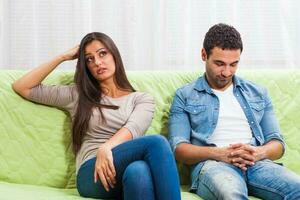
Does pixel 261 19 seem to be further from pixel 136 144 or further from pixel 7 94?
pixel 7 94

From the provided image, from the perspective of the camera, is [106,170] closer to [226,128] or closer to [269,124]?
[226,128]

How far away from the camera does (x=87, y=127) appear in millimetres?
1848

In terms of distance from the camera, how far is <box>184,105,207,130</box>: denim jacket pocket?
6.35 feet

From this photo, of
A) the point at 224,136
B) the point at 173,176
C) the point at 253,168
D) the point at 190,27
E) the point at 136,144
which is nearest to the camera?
the point at 173,176

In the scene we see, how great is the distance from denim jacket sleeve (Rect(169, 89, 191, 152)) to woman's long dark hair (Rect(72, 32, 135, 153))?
21cm

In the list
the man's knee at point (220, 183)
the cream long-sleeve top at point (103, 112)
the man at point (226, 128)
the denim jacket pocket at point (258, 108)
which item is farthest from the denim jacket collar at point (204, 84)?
the man's knee at point (220, 183)

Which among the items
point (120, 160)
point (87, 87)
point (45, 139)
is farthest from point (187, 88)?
point (45, 139)

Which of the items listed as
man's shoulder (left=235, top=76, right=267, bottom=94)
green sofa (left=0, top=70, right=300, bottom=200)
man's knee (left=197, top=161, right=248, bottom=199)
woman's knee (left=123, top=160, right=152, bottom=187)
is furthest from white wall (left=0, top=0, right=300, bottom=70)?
woman's knee (left=123, top=160, right=152, bottom=187)

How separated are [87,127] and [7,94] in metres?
0.41

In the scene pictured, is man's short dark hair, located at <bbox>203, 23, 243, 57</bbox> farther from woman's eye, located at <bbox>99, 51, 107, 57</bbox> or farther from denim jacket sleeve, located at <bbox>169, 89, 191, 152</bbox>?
woman's eye, located at <bbox>99, 51, 107, 57</bbox>

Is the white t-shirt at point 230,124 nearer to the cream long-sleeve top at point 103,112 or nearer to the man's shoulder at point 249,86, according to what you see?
the man's shoulder at point 249,86

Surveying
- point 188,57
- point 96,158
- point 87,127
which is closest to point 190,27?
point 188,57

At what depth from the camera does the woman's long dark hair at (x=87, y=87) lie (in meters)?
1.85

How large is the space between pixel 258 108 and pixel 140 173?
0.74 meters
